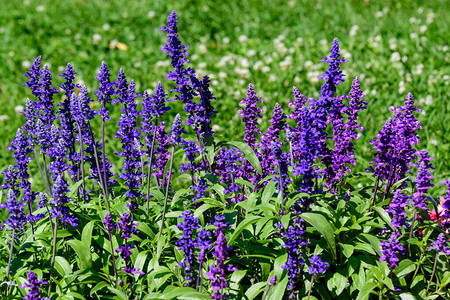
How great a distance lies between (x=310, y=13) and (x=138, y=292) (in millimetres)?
8841

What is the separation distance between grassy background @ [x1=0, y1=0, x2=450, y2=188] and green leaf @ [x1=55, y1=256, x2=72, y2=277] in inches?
143

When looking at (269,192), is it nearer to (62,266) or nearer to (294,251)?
(294,251)

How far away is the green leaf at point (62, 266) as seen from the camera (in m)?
3.72

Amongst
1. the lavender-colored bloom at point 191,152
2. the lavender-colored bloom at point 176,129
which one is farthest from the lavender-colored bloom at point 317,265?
the lavender-colored bloom at point 191,152

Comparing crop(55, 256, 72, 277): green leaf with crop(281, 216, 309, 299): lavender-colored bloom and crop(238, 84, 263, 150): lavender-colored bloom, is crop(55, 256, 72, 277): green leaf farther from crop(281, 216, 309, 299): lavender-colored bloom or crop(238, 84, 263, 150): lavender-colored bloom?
crop(238, 84, 263, 150): lavender-colored bloom

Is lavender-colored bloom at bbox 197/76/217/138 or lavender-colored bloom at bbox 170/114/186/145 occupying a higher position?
lavender-colored bloom at bbox 197/76/217/138

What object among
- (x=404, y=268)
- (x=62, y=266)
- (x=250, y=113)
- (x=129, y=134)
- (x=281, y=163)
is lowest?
(x=404, y=268)

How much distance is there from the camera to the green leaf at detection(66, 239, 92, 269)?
366 centimetres

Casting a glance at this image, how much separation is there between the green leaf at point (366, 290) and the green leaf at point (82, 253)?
5.91ft

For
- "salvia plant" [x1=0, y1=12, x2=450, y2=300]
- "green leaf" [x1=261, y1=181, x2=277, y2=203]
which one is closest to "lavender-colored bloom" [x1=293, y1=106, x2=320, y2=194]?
"salvia plant" [x1=0, y1=12, x2=450, y2=300]

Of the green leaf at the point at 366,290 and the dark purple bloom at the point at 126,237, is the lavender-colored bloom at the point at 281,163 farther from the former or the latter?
the dark purple bloom at the point at 126,237

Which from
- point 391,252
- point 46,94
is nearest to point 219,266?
point 391,252

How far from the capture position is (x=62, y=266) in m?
3.76

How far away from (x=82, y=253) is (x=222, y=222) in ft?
3.18
